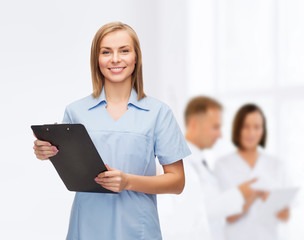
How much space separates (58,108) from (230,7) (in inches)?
86.4

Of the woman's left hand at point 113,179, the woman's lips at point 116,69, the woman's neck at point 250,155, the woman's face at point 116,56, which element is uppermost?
the woman's face at point 116,56

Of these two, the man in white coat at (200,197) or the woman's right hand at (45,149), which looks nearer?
the woman's right hand at (45,149)

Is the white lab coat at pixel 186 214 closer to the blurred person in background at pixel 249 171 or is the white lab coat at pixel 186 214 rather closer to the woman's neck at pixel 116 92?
the woman's neck at pixel 116 92

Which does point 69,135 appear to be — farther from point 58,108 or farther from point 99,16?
point 99,16

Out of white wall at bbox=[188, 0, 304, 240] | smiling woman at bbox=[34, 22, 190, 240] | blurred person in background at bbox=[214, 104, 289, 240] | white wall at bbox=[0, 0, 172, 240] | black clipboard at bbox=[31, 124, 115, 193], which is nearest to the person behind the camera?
black clipboard at bbox=[31, 124, 115, 193]

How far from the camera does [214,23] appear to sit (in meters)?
4.59

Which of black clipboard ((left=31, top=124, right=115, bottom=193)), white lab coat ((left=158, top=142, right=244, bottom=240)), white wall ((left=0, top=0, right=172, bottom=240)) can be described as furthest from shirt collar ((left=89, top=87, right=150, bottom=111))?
white wall ((left=0, top=0, right=172, bottom=240))

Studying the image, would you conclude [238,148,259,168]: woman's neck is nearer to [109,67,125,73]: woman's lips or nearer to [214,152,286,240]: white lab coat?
[214,152,286,240]: white lab coat

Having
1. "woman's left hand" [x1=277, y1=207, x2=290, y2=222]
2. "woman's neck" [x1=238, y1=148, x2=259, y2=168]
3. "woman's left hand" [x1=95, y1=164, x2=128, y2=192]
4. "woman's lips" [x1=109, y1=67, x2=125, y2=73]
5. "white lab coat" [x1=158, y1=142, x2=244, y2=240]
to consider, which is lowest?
"woman's left hand" [x1=277, y1=207, x2=290, y2=222]

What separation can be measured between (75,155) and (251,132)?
2301 mm

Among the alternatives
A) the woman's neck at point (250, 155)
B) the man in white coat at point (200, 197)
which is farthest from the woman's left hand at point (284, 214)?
the woman's neck at point (250, 155)

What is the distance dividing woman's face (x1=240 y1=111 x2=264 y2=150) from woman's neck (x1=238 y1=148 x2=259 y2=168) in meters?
0.02

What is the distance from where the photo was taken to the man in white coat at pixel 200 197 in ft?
6.80

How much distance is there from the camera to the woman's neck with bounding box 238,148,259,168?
3.32m
